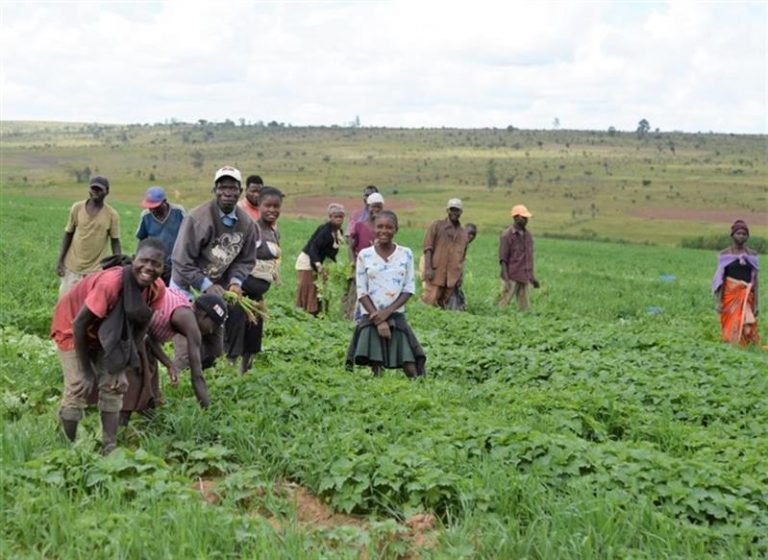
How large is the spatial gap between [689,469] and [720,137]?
14719 centimetres

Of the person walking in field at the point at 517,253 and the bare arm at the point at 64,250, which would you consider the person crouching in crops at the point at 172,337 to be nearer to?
the bare arm at the point at 64,250

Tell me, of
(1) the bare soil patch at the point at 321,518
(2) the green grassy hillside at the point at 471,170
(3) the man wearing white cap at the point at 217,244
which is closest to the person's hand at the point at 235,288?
(3) the man wearing white cap at the point at 217,244

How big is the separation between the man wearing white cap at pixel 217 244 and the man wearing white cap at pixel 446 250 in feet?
21.3

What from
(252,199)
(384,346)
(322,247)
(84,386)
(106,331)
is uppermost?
(252,199)

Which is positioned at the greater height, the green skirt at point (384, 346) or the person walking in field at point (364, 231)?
the person walking in field at point (364, 231)

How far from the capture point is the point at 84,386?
5.92 metres

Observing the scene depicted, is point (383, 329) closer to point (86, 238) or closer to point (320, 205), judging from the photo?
point (86, 238)

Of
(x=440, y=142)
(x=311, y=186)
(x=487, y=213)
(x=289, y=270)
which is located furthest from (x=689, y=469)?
(x=440, y=142)

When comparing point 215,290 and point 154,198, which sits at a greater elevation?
point 154,198

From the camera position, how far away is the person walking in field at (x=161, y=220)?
8836 millimetres

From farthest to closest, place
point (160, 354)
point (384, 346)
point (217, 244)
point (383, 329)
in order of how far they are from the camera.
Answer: point (384, 346) → point (383, 329) → point (217, 244) → point (160, 354)

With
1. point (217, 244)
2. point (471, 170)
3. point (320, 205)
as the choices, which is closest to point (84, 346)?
point (217, 244)

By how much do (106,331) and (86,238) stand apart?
4467 mm

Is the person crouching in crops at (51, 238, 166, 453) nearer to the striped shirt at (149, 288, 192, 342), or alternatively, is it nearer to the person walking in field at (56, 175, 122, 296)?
the striped shirt at (149, 288, 192, 342)
